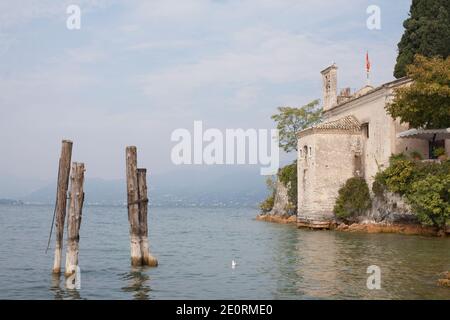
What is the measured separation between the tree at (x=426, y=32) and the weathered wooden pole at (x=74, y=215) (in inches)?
1092

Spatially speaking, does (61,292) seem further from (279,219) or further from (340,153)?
Result: (279,219)

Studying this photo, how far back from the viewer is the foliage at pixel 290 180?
50.8 metres

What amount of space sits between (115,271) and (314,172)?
74.5 feet

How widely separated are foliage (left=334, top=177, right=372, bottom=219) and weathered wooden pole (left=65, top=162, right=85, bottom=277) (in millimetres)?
25074

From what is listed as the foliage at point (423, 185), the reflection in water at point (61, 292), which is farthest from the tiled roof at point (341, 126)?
the reflection in water at point (61, 292)

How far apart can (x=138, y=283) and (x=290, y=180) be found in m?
35.3

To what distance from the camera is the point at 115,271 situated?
20.0 metres

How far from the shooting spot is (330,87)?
48375mm

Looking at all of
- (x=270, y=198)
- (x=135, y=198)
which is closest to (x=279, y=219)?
(x=270, y=198)

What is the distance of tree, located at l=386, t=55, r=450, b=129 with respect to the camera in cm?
3170

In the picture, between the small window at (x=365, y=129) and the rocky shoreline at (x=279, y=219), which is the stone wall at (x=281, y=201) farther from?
the small window at (x=365, y=129)

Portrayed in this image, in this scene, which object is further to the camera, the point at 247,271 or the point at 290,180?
the point at 290,180

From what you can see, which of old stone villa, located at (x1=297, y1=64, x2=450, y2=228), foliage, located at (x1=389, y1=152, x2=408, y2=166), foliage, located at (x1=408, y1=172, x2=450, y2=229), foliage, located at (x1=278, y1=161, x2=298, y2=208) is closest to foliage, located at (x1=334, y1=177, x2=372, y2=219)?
old stone villa, located at (x1=297, y1=64, x2=450, y2=228)
